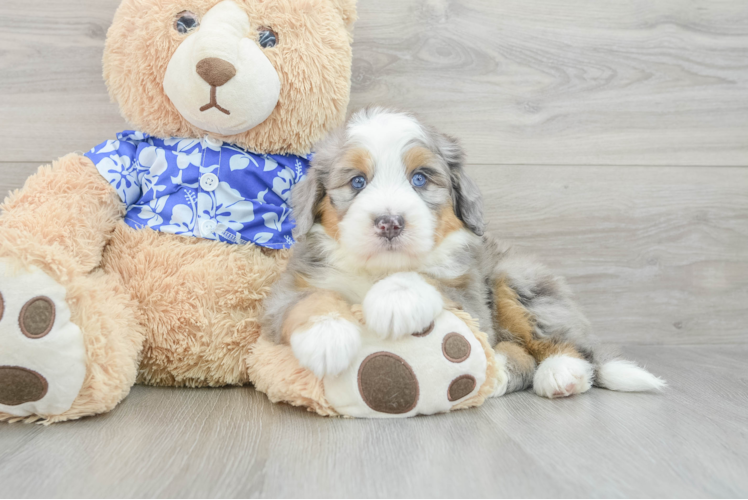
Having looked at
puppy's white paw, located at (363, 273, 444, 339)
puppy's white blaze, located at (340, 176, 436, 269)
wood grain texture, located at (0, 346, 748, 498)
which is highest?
puppy's white blaze, located at (340, 176, 436, 269)

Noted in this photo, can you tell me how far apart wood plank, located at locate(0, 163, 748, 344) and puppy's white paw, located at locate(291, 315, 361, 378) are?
49.5 inches

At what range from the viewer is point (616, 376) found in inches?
73.2

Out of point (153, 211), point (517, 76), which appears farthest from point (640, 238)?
point (153, 211)

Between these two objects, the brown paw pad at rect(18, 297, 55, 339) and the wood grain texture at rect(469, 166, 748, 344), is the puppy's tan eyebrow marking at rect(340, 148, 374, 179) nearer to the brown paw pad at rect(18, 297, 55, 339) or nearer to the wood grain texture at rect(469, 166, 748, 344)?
the brown paw pad at rect(18, 297, 55, 339)

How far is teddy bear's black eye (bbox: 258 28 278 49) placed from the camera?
1.84 metres

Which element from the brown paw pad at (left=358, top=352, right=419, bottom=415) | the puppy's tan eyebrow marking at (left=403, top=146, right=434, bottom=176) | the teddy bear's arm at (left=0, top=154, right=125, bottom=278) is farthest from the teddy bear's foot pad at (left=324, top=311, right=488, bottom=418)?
the teddy bear's arm at (left=0, top=154, right=125, bottom=278)

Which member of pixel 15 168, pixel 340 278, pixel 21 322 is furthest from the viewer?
pixel 15 168

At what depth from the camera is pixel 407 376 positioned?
58.1 inches

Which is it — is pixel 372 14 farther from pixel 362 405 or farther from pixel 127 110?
pixel 362 405

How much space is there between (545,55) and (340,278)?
1.46m

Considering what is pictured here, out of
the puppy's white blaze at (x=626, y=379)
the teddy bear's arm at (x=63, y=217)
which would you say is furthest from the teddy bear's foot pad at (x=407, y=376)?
the teddy bear's arm at (x=63, y=217)

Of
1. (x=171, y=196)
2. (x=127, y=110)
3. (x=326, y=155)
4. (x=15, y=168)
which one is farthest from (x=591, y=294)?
(x=15, y=168)

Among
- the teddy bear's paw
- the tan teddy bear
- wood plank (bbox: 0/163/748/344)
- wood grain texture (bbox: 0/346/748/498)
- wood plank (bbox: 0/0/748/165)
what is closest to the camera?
wood grain texture (bbox: 0/346/748/498)

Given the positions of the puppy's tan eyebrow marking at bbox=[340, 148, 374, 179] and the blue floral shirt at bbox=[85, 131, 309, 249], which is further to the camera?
the blue floral shirt at bbox=[85, 131, 309, 249]
